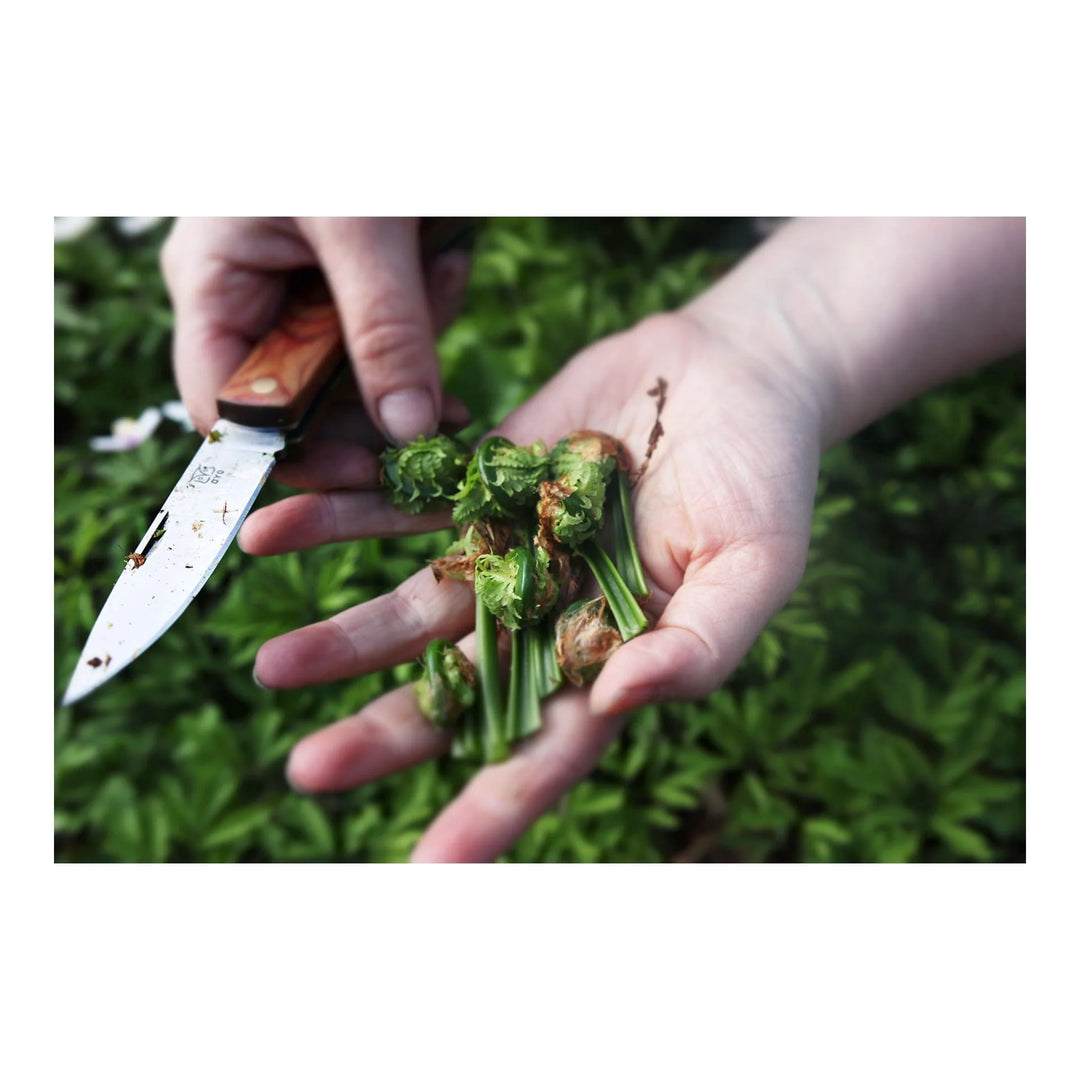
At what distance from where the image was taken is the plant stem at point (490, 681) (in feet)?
3.31

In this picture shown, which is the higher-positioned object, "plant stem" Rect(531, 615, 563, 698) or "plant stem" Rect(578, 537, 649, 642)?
"plant stem" Rect(578, 537, 649, 642)

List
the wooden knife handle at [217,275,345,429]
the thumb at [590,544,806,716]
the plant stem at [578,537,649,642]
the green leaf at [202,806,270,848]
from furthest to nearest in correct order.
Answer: the green leaf at [202,806,270,848]
the wooden knife handle at [217,275,345,429]
the plant stem at [578,537,649,642]
the thumb at [590,544,806,716]

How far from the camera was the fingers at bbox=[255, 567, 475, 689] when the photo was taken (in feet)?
3.36

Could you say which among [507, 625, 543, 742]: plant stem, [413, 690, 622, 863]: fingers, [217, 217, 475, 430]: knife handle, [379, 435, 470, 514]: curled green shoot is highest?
[217, 217, 475, 430]: knife handle

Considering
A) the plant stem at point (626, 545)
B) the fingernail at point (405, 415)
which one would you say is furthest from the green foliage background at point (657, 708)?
the plant stem at point (626, 545)

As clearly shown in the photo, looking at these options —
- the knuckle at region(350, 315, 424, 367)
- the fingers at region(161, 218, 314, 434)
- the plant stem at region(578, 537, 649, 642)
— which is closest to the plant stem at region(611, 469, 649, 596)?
the plant stem at region(578, 537, 649, 642)

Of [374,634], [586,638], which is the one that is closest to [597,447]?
[586,638]

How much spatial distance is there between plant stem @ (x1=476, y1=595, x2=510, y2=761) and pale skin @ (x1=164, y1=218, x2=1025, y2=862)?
0.9 inches

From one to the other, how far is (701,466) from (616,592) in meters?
0.20

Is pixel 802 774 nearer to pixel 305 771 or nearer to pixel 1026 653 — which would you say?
pixel 1026 653

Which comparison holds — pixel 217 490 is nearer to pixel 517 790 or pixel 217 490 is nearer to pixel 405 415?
pixel 405 415

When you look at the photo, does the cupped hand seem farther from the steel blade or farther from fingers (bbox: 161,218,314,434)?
fingers (bbox: 161,218,314,434)

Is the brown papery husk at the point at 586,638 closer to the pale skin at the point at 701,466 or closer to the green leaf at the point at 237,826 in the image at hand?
the pale skin at the point at 701,466

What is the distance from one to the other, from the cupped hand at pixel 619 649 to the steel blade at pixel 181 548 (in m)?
0.04
